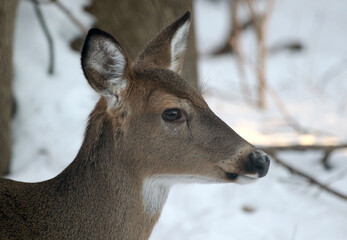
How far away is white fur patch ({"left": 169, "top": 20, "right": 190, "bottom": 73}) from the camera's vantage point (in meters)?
3.35

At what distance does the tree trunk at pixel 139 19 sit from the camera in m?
5.01

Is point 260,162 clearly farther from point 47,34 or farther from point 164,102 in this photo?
point 47,34

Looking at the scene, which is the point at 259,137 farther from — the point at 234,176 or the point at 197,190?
the point at 234,176

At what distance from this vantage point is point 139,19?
516 cm

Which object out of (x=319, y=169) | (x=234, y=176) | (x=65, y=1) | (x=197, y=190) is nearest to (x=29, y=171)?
(x=197, y=190)

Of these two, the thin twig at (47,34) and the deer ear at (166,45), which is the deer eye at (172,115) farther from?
the thin twig at (47,34)

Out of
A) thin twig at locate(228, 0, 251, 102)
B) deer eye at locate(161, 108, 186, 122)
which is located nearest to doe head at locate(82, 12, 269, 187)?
deer eye at locate(161, 108, 186, 122)

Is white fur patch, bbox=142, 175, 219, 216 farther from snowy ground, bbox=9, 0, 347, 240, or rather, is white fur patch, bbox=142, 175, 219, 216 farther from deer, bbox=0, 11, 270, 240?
snowy ground, bbox=9, 0, 347, 240

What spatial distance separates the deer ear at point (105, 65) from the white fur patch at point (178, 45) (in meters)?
0.57

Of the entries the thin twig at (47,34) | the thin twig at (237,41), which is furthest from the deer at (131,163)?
the thin twig at (237,41)

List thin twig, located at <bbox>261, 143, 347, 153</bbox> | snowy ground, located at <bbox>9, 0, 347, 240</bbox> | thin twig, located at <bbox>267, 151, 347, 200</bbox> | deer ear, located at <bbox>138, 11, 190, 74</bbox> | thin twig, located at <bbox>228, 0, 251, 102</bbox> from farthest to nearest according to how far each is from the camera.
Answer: thin twig, located at <bbox>228, 0, 251, 102</bbox>, thin twig, located at <bbox>261, 143, 347, 153</bbox>, thin twig, located at <bbox>267, 151, 347, 200</bbox>, snowy ground, located at <bbox>9, 0, 347, 240</bbox>, deer ear, located at <bbox>138, 11, 190, 74</bbox>

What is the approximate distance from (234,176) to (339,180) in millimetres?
2553

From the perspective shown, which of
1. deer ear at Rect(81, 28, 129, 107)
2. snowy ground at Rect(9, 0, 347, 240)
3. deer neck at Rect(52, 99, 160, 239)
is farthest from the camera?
snowy ground at Rect(9, 0, 347, 240)

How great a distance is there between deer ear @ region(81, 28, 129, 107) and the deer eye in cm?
24
